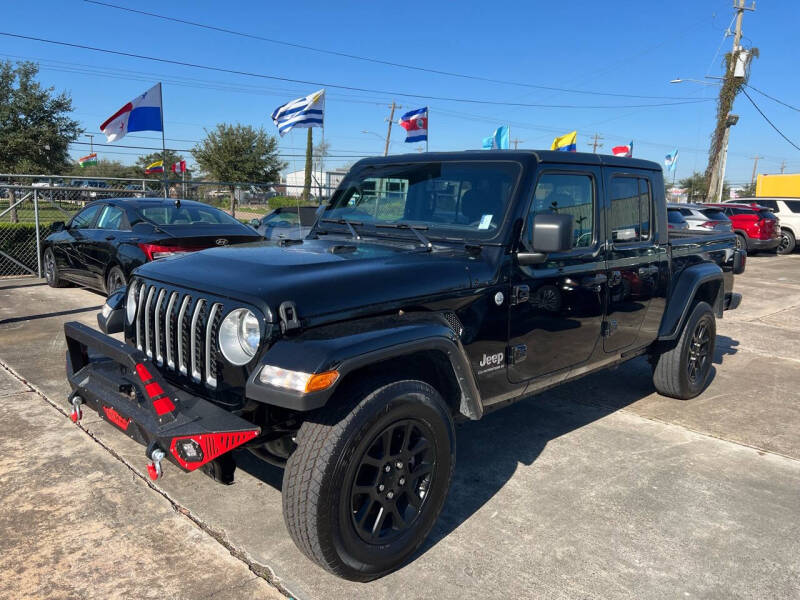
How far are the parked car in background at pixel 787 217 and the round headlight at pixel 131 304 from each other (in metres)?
21.1

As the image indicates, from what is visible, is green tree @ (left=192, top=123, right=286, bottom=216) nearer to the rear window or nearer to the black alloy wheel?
the rear window

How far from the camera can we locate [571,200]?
372 centimetres

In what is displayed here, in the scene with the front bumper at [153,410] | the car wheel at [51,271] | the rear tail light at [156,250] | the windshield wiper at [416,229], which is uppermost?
the windshield wiper at [416,229]

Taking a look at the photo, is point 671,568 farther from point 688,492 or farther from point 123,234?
point 123,234

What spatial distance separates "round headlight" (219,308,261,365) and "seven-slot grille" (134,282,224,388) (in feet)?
0.19

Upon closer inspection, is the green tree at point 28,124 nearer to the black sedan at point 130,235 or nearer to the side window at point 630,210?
the black sedan at point 130,235

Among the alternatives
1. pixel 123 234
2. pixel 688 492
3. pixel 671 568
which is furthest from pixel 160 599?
pixel 123 234

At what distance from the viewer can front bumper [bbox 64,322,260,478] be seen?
2.42m

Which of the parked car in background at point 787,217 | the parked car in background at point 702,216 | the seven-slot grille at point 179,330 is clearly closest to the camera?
the seven-slot grille at point 179,330

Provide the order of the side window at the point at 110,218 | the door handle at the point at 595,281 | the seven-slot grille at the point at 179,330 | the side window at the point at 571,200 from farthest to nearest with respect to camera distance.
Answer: the side window at the point at 110,218 < the door handle at the point at 595,281 < the side window at the point at 571,200 < the seven-slot grille at the point at 179,330

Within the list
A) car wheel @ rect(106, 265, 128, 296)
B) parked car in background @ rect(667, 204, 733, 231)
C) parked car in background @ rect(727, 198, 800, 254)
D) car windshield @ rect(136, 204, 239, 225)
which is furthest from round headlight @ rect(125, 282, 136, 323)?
parked car in background @ rect(727, 198, 800, 254)

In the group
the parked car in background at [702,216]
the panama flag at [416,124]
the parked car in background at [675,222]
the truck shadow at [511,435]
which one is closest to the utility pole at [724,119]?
the parked car in background at [702,216]

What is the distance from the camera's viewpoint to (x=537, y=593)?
264 cm

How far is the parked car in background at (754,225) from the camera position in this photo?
1805 centimetres
